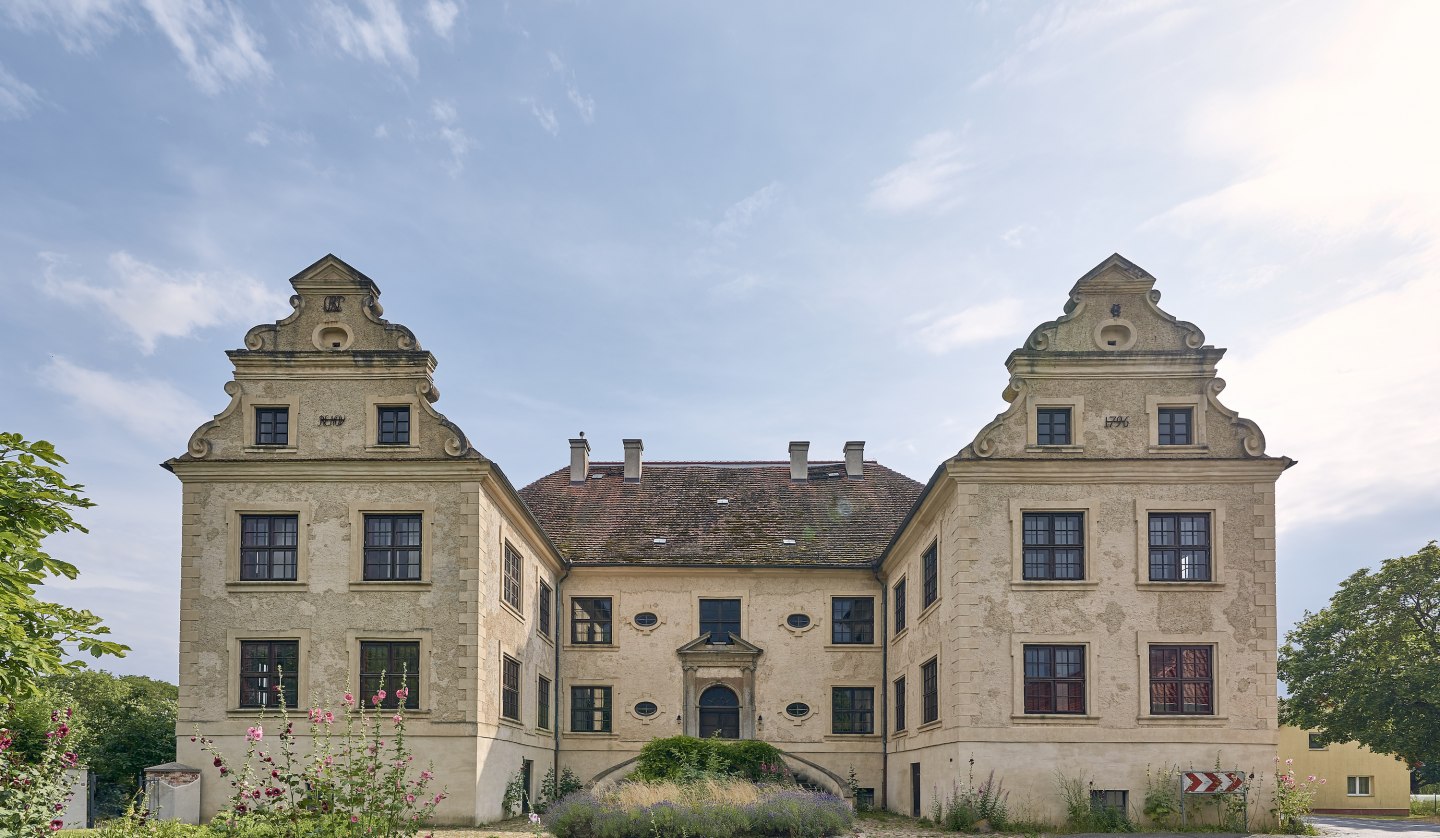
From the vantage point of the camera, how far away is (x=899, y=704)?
30.7 metres

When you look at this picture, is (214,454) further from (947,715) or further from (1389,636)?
(1389,636)

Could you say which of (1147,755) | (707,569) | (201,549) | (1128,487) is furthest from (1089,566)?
(201,549)

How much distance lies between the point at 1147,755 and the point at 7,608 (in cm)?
1956

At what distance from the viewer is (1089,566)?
23.0m

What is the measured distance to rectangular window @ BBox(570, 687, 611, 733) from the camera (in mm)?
32938

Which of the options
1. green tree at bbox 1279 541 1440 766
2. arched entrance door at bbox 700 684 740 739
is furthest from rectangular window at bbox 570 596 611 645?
green tree at bbox 1279 541 1440 766

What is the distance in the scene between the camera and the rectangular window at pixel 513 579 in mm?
26594

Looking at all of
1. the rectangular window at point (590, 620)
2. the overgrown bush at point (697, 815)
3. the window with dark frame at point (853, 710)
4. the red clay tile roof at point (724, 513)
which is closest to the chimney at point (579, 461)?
the red clay tile roof at point (724, 513)

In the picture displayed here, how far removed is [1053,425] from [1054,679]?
204 inches

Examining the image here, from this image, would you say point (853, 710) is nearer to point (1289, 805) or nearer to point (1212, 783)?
point (1212, 783)

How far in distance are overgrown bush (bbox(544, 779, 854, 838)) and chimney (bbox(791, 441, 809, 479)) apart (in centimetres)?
1791

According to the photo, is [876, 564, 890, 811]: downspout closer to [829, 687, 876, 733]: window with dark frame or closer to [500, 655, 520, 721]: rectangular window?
[829, 687, 876, 733]: window with dark frame

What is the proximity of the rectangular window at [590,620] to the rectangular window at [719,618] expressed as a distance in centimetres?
284

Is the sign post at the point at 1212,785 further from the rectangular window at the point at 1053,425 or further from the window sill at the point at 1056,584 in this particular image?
the rectangular window at the point at 1053,425
